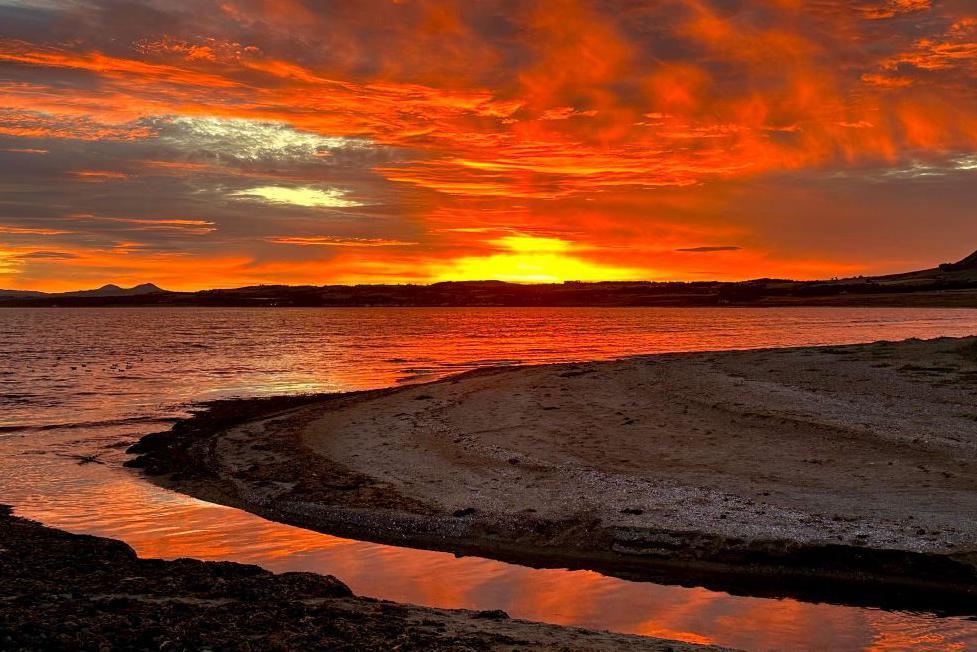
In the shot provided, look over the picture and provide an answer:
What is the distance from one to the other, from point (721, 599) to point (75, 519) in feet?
40.1

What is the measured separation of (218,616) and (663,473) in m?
10.7

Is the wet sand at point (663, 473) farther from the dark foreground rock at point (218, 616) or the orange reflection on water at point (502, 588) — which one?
the dark foreground rock at point (218, 616)

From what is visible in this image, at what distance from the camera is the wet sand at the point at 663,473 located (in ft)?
39.8

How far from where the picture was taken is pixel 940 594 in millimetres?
10820

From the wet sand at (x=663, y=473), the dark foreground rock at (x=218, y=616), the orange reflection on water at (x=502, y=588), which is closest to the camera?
the dark foreground rock at (x=218, y=616)

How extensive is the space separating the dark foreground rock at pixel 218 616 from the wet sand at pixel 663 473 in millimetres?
3909

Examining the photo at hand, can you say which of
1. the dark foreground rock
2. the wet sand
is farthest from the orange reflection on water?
the dark foreground rock

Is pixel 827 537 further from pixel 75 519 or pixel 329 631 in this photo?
pixel 75 519

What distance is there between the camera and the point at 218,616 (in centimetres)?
839

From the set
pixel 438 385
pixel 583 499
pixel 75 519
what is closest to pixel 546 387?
pixel 438 385

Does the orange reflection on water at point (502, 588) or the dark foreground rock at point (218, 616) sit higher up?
the dark foreground rock at point (218, 616)

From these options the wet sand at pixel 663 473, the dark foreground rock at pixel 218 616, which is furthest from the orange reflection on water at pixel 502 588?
the dark foreground rock at pixel 218 616

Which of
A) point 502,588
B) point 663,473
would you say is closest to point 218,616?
point 502,588

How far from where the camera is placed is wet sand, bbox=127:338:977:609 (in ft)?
39.8
